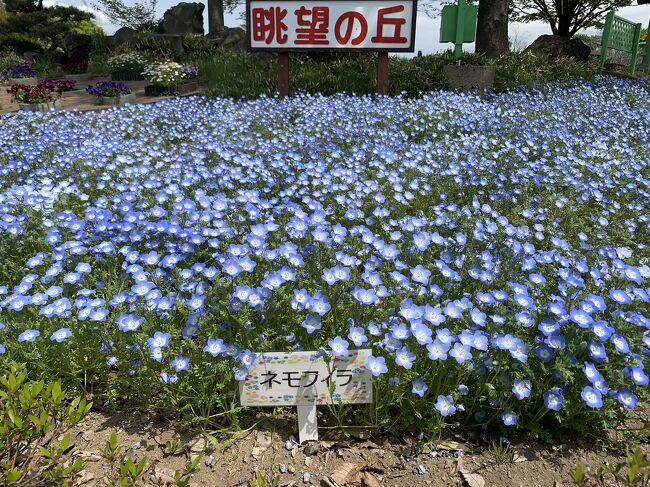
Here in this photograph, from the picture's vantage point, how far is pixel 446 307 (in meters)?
2.38

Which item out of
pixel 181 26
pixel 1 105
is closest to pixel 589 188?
pixel 1 105

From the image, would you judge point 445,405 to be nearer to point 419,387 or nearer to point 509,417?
point 419,387

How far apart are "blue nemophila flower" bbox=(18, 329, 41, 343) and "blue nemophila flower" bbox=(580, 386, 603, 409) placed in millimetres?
2440


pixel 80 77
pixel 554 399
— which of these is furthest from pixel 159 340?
pixel 80 77

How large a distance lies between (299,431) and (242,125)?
4899 millimetres

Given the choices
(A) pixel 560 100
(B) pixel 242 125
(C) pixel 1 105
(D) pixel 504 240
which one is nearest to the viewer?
(D) pixel 504 240

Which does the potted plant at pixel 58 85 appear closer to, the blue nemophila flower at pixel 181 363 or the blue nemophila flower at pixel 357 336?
the blue nemophila flower at pixel 181 363

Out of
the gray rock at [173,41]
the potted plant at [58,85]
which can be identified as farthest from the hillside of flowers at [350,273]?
the gray rock at [173,41]

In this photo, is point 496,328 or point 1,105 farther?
point 1,105

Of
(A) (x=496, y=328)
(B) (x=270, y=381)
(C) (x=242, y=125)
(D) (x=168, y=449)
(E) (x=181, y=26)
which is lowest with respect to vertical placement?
(D) (x=168, y=449)

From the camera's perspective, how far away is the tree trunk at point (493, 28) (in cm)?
1120

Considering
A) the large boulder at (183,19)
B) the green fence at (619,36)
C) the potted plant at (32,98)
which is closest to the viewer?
the potted plant at (32,98)

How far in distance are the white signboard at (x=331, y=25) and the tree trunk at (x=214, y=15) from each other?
14.0 meters

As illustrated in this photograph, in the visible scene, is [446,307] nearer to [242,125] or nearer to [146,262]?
[146,262]
